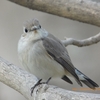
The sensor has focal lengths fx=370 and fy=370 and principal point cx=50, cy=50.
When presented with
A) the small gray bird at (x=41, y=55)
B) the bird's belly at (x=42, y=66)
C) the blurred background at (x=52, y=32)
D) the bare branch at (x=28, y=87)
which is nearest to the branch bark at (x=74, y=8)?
the small gray bird at (x=41, y=55)

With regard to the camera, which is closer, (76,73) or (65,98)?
(65,98)

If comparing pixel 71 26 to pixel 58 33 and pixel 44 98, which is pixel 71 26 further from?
→ pixel 44 98

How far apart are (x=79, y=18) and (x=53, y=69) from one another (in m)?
0.36

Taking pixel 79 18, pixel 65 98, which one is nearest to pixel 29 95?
pixel 65 98

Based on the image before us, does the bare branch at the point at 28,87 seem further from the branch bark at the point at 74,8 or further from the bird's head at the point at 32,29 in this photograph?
the branch bark at the point at 74,8

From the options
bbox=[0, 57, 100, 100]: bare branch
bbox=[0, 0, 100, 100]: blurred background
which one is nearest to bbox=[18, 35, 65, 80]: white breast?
bbox=[0, 57, 100, 100]: bare branch

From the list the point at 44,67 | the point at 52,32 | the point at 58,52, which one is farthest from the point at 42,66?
the point at 52,32

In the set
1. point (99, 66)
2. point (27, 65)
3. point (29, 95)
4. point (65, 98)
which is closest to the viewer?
point (65, 98)

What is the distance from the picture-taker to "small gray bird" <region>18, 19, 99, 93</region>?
7.17 feet

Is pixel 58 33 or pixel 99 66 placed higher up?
pixel 58 33

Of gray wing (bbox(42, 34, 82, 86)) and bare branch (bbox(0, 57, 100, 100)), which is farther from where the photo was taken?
gray wing (bbox(42, 34, 82, 86))

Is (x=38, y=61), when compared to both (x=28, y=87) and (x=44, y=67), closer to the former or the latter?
(x=44, y=67)

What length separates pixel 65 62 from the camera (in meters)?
2.34

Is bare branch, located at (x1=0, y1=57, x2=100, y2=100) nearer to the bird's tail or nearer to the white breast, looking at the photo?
the white breast
